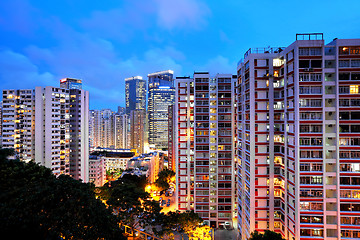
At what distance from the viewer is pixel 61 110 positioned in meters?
63.1

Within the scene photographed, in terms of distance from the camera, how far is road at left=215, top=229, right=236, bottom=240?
137ft

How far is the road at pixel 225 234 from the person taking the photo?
41812mm

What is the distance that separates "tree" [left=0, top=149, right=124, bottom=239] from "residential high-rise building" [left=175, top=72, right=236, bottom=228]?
3232cm

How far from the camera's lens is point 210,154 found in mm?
47281

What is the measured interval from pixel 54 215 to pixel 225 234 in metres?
37.7

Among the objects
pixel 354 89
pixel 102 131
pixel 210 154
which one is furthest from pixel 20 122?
pixel 102 131

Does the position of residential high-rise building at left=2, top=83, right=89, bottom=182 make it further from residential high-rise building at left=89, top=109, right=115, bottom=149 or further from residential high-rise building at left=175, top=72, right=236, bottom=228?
residential high-rise building at left=89, top=109, right=115, bottom=149

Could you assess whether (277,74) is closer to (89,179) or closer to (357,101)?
(357,101)

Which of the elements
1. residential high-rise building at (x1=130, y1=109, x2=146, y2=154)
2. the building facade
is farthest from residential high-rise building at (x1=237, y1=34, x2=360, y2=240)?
residential high-rise building at (x1=130, y1=109, x2=146, y2=154)

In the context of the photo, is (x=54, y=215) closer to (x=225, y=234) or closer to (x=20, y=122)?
(x=225, y=234)

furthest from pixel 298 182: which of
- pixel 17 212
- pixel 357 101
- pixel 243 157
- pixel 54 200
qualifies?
pixel 17 212

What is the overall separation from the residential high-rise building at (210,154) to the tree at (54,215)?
32.3 meters

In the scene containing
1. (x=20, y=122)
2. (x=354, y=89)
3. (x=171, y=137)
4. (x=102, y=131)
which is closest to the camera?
(x=354, y=89)

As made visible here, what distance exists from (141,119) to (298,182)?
137464 millimetres
